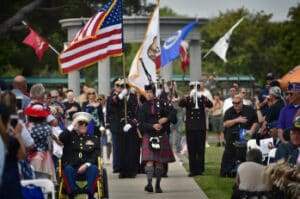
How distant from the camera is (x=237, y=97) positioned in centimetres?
2184

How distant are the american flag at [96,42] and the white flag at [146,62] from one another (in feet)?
2.93

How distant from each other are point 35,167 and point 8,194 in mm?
4379

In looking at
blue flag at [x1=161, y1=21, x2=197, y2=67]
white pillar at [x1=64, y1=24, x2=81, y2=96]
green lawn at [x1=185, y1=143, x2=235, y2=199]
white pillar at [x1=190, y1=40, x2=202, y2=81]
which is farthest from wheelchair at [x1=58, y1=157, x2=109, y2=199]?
white pillar at [x1=190, y1=40, x2=202, y2=81]

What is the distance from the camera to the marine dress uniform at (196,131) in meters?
23.4

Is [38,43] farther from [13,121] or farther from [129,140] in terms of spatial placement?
[13,121]

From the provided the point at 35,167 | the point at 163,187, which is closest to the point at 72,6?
the point at 163,187

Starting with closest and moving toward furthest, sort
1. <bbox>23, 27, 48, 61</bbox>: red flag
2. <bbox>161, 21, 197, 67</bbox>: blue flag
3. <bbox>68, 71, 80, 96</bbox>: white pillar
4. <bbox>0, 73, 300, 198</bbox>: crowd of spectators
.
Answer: <bbox>0, 73, 300, 198</bbox>: crowd of spectators
<bbox>161, 21, 197, 67</bbox>: blue flag
<bbox>23, 27, 48, 61</bbox>: red flag
<bbox>68, 71, 80, 96</bbox>: white pillar

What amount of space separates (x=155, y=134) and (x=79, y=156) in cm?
365

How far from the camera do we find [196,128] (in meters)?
23.5

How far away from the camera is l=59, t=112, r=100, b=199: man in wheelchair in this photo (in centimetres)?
1638

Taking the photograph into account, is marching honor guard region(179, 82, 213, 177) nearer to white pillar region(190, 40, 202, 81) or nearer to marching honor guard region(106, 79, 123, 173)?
marching honor guard region(106, 79, 123, 173)

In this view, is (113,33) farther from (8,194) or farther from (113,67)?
(113,67)

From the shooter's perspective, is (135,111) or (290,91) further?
(135,111)

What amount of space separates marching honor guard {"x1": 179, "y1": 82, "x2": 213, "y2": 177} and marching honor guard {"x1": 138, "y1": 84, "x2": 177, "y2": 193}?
9.52ft
